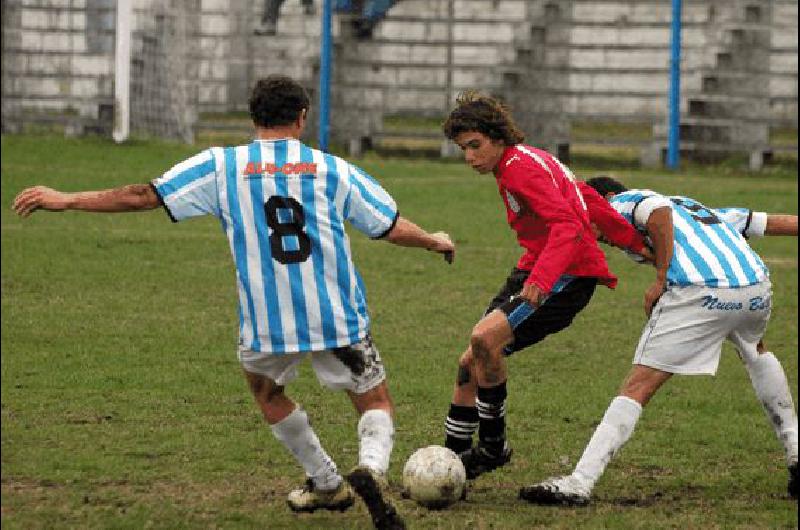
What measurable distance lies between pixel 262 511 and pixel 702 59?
63.5ft

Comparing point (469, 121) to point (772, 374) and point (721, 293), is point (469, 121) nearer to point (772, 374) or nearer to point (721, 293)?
point (721, 293)

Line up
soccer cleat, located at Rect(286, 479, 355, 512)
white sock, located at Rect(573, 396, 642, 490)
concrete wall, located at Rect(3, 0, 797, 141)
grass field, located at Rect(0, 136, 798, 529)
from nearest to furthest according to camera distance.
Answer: soccer cleat, located at Rect(286, 479, 355, 512)
grass field, located at Rect(0, 136, 798, 529)
white sock, located at Rect(573, 396, 642, 490)
concrete wall, located at Rect(3, 0, 797, 141)

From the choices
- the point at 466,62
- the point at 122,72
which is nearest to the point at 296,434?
the point at 466,62

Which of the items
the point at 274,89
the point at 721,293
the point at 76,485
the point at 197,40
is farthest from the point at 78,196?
the point at 197,40

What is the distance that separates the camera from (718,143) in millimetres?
24062

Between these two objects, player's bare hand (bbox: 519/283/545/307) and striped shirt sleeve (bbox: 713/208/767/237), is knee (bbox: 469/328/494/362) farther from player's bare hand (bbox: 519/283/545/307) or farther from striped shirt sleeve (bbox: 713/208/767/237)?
striped shirt sleeve (bbox: 713/208/767/237)

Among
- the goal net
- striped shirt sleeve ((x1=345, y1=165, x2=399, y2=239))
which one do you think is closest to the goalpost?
the goal net

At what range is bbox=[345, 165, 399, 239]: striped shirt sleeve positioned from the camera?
6453mm

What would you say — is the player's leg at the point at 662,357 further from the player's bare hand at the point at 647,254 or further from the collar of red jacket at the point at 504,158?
the collar of red jacket at the point at 504,158

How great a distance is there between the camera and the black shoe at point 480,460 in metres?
7.43

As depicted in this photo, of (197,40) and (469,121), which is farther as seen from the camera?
(197,40)

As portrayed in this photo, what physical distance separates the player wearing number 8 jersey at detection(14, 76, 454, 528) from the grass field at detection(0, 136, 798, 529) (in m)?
0.61

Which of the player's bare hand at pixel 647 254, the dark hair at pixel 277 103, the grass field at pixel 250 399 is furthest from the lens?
the player's bare hand at pixel 647 254

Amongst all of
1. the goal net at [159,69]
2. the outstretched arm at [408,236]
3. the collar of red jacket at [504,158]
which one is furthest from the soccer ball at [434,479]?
the goal net at [159,69]
